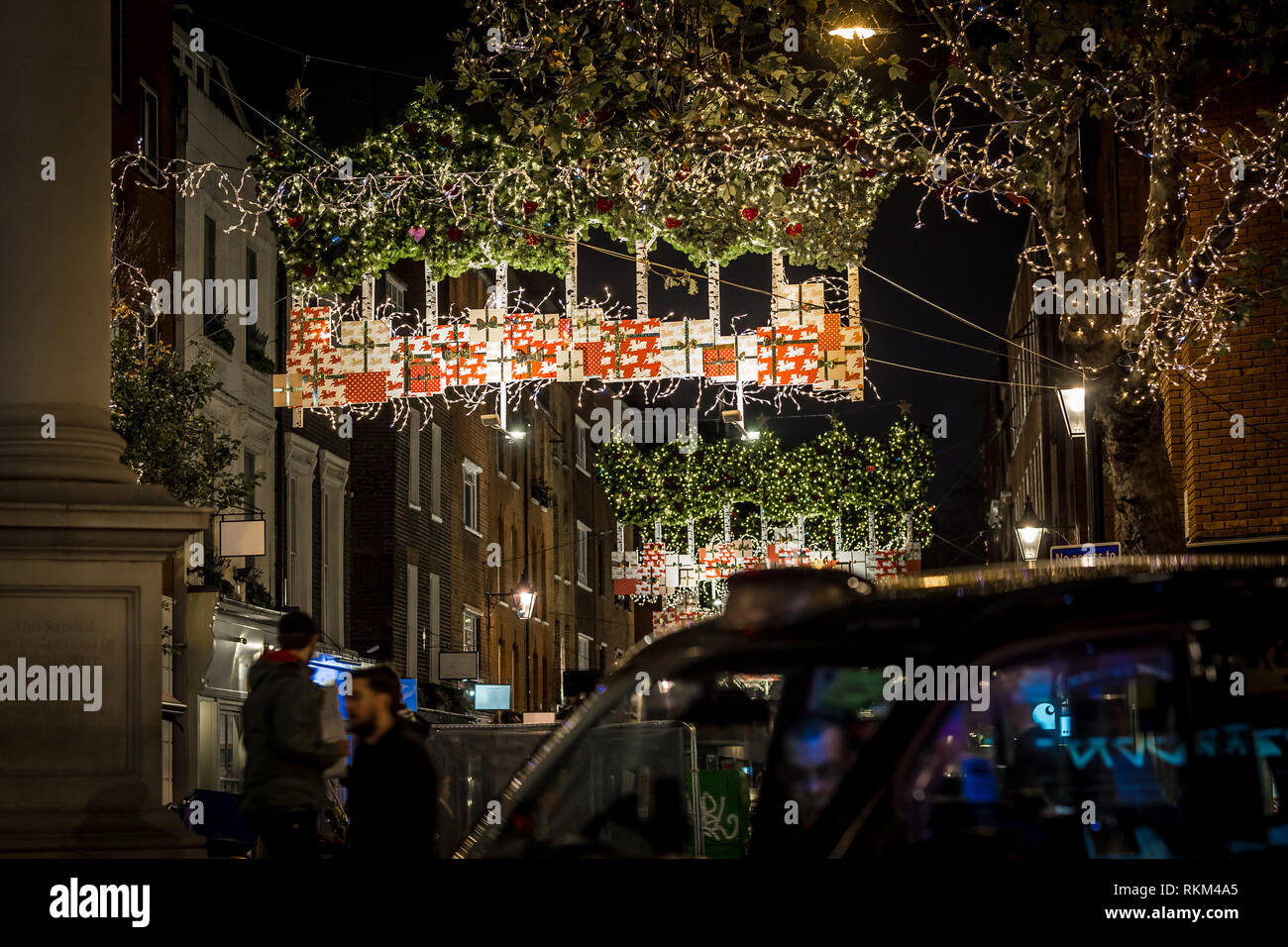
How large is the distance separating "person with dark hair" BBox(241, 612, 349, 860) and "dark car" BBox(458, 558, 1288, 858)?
4.39 metres

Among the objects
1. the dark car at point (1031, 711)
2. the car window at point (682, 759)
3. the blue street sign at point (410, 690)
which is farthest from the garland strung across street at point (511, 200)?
the blue street sign at point (410, 690)

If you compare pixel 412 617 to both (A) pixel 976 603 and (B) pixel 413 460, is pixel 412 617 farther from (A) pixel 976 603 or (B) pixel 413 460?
(A) pixel 976 603

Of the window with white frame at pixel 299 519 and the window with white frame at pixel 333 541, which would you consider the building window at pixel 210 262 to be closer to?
the window with white frame at pixel 299 519

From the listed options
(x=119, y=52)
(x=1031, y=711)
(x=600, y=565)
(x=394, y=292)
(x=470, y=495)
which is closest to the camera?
(x=1031, y=711)

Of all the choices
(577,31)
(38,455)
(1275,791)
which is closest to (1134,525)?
(577,31)

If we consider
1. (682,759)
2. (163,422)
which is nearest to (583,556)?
(163,422)

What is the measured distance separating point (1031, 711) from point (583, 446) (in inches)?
2173

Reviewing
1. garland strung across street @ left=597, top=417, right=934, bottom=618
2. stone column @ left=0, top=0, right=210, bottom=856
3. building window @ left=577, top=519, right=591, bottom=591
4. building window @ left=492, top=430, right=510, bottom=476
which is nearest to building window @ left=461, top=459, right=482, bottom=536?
building window @ left=492, top=430, right=510, bottom=476

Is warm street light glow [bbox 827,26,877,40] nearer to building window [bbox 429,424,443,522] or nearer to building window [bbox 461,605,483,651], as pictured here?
building window [bbox 429,424,443,522]

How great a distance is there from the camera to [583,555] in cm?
5731

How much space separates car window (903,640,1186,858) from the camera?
3051mm

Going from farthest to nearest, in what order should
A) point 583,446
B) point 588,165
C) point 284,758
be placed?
1. point 583,446
2. point 588,165
3. point 284,758

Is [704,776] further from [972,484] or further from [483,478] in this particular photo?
[972,484]

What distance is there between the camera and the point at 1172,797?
9.87 ft
